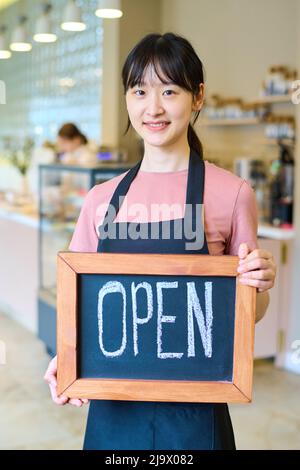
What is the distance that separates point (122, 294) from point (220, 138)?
13.3 ft

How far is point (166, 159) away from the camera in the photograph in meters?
1.22

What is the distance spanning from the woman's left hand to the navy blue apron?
6.0 inches

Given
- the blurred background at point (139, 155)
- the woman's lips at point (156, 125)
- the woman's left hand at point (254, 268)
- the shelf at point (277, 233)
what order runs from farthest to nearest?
the shelf at point (277, 233) < the blurred background at point (139, 155) < the woman's lips at point (156, 125) < the woman's left hand at point (254, 268)

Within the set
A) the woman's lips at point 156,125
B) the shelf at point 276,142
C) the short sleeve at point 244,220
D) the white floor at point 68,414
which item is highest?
the woman's lips at point 156,125

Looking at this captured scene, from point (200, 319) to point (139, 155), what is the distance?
4240 mm

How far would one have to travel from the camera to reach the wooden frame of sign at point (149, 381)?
109 cm

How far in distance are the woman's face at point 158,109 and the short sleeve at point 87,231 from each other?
18cm

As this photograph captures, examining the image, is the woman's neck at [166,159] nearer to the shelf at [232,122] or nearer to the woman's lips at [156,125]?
the woman's lips at [156,125]

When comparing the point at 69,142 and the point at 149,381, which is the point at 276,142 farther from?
the point at 149,381

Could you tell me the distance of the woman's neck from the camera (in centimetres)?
122

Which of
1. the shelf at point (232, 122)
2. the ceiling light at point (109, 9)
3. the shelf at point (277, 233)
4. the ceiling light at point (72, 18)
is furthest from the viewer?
the shelf at point (232, 122)

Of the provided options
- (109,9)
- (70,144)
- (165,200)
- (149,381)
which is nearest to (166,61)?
(165,200)

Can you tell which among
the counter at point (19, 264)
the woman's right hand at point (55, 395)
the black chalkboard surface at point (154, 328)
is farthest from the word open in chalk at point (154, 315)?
the counter at point (19, 264)

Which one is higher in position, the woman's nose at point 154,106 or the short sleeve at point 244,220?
the woman's nose at point 154,106
